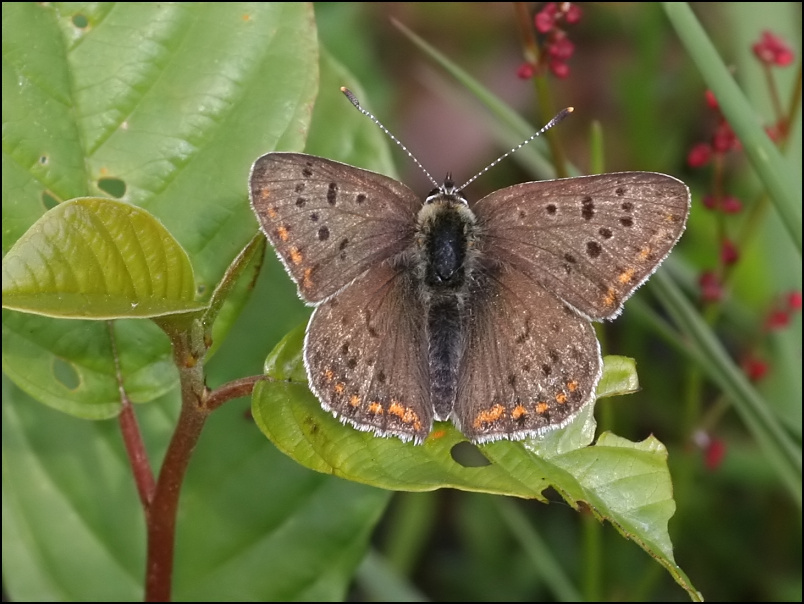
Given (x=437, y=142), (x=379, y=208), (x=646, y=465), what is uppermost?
(x=379, y=208)

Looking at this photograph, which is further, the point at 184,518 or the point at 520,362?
the point at 184,518

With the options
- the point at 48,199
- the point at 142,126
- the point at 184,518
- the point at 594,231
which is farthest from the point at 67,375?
the point at 594,231

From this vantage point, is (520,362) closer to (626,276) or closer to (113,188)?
(626,276)

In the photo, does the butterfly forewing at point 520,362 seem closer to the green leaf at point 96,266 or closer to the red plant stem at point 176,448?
the red plant stem at point 176,448

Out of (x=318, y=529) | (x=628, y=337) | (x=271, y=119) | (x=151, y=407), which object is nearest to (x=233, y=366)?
(x=151, y=407)

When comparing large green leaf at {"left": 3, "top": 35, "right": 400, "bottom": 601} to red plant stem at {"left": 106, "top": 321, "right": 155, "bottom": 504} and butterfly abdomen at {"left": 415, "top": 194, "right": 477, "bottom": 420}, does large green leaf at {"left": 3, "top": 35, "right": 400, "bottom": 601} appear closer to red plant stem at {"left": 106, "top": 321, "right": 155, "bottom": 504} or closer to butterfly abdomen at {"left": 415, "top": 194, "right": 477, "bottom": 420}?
butterfly abdomen at {"left": 415, "top": 194, "right": 477, "bottom": 420}

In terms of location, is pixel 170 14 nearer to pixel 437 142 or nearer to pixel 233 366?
pixel 233 366
